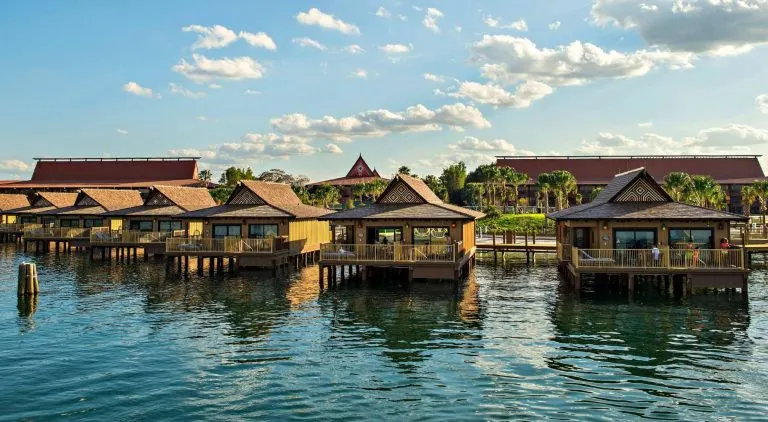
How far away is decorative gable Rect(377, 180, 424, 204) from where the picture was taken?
41094 mm

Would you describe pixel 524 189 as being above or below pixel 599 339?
above

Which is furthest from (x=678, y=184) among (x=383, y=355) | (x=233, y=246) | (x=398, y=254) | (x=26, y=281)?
(x=26, y=281)

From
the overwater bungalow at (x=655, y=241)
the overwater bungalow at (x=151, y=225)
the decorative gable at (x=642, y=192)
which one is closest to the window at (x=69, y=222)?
the overwater bungalow at (x=151, y=225)

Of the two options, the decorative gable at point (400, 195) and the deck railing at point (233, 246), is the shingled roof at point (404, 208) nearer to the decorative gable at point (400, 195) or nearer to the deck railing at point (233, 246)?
the decorative gable at point (400, 195)

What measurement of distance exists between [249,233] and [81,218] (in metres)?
30.5

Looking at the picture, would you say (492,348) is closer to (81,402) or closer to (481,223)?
(81,402)

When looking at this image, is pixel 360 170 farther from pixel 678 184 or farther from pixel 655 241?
pixel 655 241

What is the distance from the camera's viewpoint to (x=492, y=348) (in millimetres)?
22844

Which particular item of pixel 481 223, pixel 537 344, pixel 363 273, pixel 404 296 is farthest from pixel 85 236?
pixel 537 344

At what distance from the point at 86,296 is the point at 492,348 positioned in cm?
2499

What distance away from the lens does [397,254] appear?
118 ft

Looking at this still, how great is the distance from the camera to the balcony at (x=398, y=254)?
36.1 m

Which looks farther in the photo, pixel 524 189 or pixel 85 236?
pixel 524 189

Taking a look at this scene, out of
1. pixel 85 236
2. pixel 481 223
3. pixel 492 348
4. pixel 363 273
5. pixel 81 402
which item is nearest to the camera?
pixel 81 402
